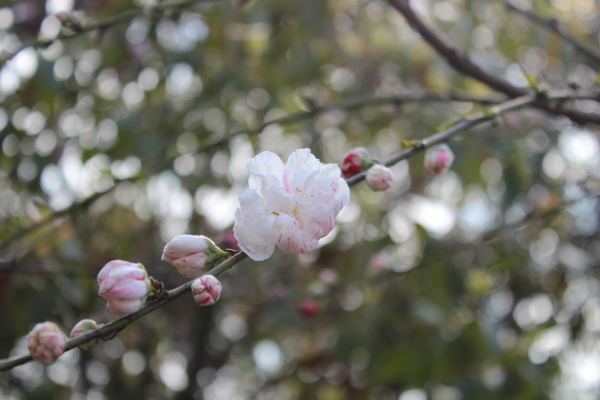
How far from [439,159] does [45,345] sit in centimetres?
55

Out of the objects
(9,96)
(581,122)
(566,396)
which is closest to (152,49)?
(9,96)

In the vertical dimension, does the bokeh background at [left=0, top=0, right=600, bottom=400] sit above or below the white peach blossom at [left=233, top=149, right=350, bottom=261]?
below

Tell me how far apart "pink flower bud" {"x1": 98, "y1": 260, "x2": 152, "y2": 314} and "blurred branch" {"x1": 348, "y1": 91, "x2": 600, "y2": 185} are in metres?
0.27

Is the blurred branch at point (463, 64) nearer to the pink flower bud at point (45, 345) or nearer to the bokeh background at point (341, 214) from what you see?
the bokeh background at point (341, 214)

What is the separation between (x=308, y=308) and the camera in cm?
138

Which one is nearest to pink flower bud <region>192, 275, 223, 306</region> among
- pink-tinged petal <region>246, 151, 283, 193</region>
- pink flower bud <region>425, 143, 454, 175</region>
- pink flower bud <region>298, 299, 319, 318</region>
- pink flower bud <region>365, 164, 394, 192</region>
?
pink-tinged petal <region>246, 151, 283, 193</region>

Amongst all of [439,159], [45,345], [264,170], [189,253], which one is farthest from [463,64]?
[45,345]

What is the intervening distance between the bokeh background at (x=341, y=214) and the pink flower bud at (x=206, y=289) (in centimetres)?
51

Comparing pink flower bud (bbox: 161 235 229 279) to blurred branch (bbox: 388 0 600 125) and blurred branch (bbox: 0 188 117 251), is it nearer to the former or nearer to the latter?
blurred branch (bbox: 0 188 117 251)

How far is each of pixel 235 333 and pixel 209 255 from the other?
2.57 m

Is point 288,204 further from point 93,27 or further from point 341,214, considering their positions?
point 341,214

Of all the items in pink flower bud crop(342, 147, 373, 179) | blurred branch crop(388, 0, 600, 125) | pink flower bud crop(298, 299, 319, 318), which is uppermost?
pink flower bud crop(342, 147, 373, 179)

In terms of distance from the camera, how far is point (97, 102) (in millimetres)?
1731

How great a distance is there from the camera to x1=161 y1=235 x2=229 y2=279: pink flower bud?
0.55m
